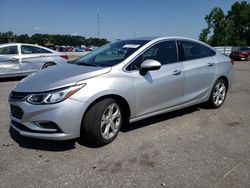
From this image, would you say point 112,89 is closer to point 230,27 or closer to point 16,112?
point 16,112

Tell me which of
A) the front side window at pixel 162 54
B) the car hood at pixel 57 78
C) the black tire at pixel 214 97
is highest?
the front side window at pixel 162 54

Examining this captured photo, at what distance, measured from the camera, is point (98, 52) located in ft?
16.8

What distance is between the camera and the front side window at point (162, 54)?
4432 millimetres

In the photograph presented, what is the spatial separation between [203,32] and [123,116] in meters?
75.9

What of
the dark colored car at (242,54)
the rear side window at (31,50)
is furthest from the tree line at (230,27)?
the rear side window at (31,50)

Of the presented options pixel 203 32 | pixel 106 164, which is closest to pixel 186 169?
pixel 106 164

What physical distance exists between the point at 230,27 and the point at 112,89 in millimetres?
75485

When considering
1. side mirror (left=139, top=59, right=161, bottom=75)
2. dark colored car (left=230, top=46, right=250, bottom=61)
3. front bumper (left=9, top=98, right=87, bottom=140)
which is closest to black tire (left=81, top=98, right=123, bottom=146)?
front bumper (left=9, top=98, right=87, bottom=140)

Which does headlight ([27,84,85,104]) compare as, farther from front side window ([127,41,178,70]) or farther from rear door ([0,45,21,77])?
rear door ([0,45,21,77])

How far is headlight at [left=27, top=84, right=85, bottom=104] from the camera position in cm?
348

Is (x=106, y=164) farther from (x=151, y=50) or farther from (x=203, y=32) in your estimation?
(x=203, y=32)

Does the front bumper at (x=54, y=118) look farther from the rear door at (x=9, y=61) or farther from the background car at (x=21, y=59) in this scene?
the rear door at (x=9, y=61)

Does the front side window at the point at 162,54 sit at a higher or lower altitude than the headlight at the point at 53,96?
higher

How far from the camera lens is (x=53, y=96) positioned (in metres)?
3.49
